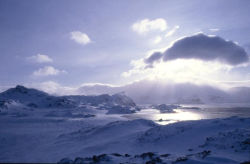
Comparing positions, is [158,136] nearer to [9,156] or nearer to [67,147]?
[67,147]

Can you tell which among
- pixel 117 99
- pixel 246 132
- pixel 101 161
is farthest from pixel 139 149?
pixel 117 99

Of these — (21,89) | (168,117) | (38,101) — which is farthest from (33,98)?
(168,117)

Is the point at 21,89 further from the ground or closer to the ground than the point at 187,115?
further from the ground

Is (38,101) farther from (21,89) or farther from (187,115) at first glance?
(187,115)

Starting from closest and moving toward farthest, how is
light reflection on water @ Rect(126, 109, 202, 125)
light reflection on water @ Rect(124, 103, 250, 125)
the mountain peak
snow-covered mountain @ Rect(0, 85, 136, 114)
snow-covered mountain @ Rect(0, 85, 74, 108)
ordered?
light reflection on water @ Rect(126, 109, 202, 125) < light reflection on water @ Rect(124, 103, 250, 125) < snow-covered mountain @ Rect(0, 85, 136, 114) < snow-covered mountain @ Rect(0, 85, 74, 108) < the mountain peak

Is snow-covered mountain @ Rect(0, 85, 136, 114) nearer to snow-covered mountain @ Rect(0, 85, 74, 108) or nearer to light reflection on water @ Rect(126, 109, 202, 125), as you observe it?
snow-covered mountain @ Rect(0, 85, 74, 108)

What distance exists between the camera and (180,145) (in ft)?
51.6

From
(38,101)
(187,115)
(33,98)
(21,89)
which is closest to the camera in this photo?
(187,115)

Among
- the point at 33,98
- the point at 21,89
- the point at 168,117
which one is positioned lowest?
the point at 168,117

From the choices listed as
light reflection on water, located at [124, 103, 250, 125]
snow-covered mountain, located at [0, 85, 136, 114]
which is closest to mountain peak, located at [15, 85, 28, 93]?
snow-covered mountain, located at [0, 85, 136, 114]

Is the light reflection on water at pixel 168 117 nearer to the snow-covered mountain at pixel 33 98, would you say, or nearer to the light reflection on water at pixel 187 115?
the light reflection on water at pixel 187 115

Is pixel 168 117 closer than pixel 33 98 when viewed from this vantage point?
Yes

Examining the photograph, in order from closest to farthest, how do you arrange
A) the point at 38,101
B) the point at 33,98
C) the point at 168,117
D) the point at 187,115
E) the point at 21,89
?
the point at 168,117, the point at 187,115, the point at 38,101, the point at 33,98, the point at 21,89

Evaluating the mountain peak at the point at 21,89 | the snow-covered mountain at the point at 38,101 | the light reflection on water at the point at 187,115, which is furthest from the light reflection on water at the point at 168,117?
the mountain peak at the point at 21,89
